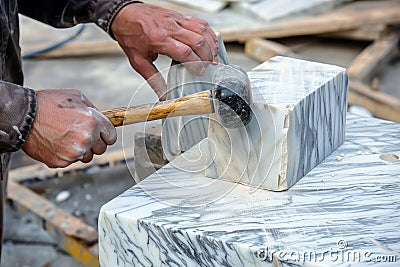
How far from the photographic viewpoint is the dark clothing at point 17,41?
56.3 inches

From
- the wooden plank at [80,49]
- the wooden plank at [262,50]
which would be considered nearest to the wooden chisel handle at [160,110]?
the wooden plank at [262,50]

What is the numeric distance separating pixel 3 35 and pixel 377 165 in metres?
1.03

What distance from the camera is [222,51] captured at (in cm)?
179

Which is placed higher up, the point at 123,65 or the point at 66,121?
the point at 66,121

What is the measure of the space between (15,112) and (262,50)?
2585 millimetres

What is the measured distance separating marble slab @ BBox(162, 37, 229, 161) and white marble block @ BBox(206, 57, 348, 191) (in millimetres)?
112

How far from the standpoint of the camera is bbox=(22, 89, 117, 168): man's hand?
1416mm

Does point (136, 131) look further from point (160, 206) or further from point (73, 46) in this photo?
point (73, 46)

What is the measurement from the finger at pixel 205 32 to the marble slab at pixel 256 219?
241 mm

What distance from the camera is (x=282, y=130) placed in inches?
60.7

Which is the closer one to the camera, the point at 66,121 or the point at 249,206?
the point at 66,121

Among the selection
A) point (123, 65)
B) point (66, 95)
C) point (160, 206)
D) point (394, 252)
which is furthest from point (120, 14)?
point (123, 65)

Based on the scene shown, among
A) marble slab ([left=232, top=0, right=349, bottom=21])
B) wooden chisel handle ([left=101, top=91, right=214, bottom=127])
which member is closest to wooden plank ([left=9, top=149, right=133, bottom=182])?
wooden chisel handle ([left=101, top=91, right=214, bottom=127])

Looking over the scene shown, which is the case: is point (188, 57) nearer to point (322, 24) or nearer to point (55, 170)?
point (55, 170)
